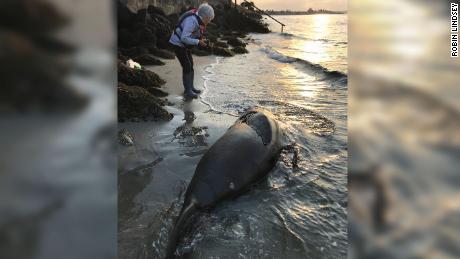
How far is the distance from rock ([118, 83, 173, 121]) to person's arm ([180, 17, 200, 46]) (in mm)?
2929

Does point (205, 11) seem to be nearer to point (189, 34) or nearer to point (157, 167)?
point (189, 34)

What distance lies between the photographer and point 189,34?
965 cm

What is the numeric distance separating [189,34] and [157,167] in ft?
17.9

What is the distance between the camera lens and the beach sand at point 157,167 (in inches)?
140

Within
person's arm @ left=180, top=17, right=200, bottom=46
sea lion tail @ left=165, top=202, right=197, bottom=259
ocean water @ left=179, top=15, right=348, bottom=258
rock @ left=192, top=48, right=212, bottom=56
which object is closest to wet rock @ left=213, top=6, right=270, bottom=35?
rock @ left=192, top=48, right=212, bottom=56

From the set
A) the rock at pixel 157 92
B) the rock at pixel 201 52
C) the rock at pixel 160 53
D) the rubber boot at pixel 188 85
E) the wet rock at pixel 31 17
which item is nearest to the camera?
the wet rock at pixel 31 17

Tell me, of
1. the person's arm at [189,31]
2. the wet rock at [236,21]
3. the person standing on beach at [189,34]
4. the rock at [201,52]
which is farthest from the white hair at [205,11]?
the wet rock at [236,21]

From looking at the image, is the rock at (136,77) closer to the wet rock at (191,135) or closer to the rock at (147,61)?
the wet rock at (191,135)

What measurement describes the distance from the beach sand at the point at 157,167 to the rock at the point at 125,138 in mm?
78

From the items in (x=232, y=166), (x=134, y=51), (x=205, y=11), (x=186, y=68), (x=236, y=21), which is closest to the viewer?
(x=232, y=166)

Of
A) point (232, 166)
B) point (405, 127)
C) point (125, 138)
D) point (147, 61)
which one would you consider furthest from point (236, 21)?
point (405, 127)

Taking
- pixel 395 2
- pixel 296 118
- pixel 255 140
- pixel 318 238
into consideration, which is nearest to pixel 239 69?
pixel 296 118

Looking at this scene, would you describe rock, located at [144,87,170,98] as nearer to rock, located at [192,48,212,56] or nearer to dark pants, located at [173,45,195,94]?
dark pants, located at [173,45,195,94]

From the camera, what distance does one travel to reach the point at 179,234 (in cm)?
337
